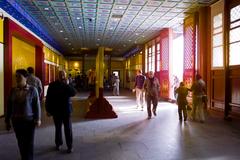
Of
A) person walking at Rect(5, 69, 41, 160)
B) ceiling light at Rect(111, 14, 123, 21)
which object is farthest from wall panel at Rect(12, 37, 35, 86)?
person walking at Rect(5, 69, 41, 160)

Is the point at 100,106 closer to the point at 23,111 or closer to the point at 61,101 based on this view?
the point at 61,101

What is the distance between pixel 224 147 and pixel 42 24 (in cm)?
1181

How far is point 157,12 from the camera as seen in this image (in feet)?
38.9

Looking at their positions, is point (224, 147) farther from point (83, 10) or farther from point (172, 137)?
point (83, 10)

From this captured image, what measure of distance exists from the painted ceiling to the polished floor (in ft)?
14.7

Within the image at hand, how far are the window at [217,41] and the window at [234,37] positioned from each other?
757mm

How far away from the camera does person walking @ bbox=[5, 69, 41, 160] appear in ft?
12.6

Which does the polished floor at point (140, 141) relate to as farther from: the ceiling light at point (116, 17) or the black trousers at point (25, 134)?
the ceiling light at point (116, 17)

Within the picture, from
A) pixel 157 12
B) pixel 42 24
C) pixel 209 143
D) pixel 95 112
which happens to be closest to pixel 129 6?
pixel 157 12

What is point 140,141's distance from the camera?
598 cm

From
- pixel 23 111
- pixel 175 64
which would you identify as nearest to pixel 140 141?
pixel 23 111

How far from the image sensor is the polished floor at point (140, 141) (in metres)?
4.89

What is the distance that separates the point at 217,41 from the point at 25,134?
8243mm

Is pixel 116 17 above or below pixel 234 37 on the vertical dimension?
above
